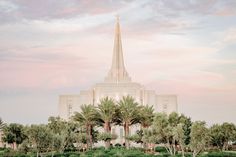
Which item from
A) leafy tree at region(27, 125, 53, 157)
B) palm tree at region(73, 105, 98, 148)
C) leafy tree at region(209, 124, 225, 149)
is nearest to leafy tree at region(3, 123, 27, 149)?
palm tree at region(73, 105, 98, 148)

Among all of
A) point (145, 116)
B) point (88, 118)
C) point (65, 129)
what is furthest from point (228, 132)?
point (65, 129)

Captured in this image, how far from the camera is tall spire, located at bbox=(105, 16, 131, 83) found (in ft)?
220

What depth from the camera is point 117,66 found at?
223 ft

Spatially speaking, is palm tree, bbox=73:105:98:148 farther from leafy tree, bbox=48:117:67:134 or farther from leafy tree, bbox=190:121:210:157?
leafy tree, bbox=190:121:210:157

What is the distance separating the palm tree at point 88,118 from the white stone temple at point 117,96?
1714 cm

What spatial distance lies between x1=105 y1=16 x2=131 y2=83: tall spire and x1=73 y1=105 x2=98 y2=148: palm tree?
22.3 metres

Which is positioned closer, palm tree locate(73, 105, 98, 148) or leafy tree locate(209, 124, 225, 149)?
leafy tree locate(209, 124, 225, 149)

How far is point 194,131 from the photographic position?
1164 inches

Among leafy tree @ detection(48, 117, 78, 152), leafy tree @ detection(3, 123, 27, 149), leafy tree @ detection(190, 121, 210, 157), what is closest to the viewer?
leafy tree @ detection(190, 121, 210, 157)

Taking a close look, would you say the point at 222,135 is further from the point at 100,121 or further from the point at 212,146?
the point at 100,121

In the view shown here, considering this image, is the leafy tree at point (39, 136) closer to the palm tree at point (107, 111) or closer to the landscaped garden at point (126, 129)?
the landscaped garden at point (126, 129)

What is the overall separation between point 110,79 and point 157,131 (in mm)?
32222

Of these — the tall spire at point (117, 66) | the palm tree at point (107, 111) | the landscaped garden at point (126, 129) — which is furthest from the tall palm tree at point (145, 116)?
the tall spire at point (117, 66)

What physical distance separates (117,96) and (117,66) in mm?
6680
